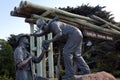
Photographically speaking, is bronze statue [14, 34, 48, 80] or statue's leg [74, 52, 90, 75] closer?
bronze statue [14, 34, 48, 80]

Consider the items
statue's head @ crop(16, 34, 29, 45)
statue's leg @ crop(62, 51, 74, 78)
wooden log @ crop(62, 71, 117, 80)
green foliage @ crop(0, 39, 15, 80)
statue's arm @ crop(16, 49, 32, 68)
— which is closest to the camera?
statue's arm @ crop(16, 49, 32, 68)

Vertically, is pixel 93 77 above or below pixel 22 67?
below

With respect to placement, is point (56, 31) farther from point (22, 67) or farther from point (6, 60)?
point (6, 60)

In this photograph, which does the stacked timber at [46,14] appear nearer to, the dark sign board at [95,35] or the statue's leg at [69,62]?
the dark sign board at [95,35]

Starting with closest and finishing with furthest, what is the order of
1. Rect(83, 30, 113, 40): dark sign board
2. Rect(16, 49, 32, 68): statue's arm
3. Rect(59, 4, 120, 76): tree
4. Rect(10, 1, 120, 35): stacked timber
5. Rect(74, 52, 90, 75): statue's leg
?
1. Rect(16, 49, 32, 68): statue's arm
2. Rect(74, 52, 90, 75): statue's leg
3. Rect(10, 1, 120, 35): stacked timber
4. Rect(83, 30, 113, 40): dark sign board
5. Rect(59, 4, 120, 76): tree

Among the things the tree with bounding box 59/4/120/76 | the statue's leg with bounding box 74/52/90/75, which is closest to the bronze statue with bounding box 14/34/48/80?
the statue's leg with bounding box 74/52/90/75

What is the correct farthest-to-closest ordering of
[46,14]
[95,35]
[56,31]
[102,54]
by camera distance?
[102,54], [95,35], [46,14], [56,31]

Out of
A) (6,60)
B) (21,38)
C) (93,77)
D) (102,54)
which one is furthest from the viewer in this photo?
(102,54)

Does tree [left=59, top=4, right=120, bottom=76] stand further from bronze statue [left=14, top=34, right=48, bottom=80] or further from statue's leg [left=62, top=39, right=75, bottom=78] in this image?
bronze statue [left=14, top=34, right=48, bottom=80]

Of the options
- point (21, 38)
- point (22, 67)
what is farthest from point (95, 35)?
point (22, 67)

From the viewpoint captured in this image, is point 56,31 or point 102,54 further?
point 102,54

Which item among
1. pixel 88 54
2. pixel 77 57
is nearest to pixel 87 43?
pixel 88 54

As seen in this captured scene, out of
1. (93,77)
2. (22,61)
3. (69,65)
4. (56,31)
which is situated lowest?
(93,77)

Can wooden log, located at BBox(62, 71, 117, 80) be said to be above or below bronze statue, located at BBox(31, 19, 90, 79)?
below
